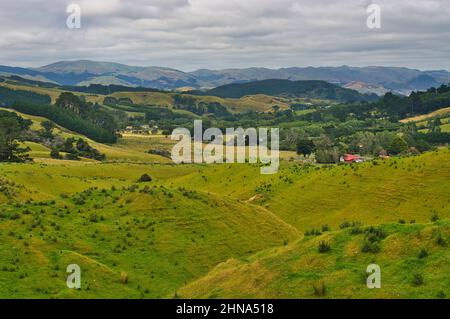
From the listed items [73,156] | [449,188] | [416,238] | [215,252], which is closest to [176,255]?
[215,252]

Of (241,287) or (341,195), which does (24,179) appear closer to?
(341,195)

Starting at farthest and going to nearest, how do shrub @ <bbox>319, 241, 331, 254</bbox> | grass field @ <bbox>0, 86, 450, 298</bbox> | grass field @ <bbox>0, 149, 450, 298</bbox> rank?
1. shrub @ <bbox>319, 241, 331, 254</bbox>
2. grass field @ <bbox>0, 149, 450, 298</bbox>
3. grass field @ <bbox>0, 86, 450, 298</bbox>

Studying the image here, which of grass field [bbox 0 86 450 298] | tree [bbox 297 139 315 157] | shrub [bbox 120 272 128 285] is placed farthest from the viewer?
tree [bbox 297 139 315 157]

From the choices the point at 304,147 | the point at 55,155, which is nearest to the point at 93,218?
the point at 304,147

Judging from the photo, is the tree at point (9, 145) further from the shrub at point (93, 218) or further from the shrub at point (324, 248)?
the shrub at point (324, 248)

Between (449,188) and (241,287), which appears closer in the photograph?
(241,287)

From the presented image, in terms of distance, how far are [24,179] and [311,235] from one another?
47.3 meters

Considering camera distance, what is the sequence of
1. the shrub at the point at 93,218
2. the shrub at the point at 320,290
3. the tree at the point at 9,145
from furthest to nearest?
the tree at the point at 9,145 < the shrub at the point at 93,218 < the shrub at the point at 320,290

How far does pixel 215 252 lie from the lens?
32.5m

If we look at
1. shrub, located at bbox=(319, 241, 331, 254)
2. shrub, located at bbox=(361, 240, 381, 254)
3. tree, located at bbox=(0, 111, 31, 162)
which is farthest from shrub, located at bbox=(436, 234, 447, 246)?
tree, located at bbox=(0, 111, 31, 162)

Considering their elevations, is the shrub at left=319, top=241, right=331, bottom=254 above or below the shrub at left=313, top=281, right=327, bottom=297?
above

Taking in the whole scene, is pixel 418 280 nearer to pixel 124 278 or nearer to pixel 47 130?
pixel 124 278

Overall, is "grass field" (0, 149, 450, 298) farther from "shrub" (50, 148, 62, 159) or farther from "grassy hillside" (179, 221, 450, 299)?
"shrub" (50, 148, 62, 159)

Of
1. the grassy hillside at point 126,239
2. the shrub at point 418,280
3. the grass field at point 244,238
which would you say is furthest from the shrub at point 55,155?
the shrub at point 418,280
